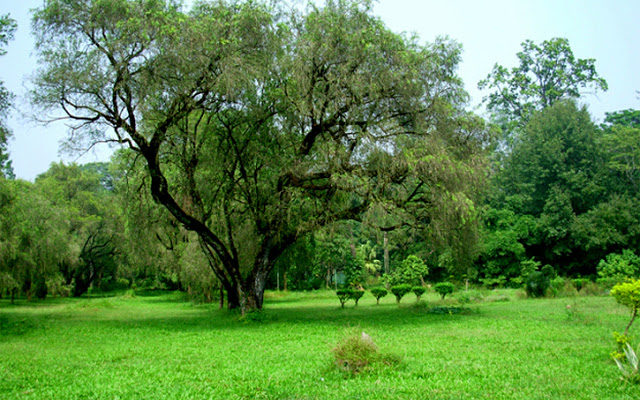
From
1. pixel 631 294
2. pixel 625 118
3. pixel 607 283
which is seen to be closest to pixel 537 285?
pixel 607 283

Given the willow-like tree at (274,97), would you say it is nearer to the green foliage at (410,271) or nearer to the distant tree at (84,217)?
the green foliage at (410,271)

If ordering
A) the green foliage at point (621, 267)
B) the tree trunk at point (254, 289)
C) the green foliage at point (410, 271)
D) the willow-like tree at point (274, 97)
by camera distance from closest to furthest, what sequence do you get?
1. the willow-like tree at point (274, 97)
2. the tree trunk at point (254, 289)
3. the green foliage at point (621, 267)
4. the green foliage at point (410, 271)

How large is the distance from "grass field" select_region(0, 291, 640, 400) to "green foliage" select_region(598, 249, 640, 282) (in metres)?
10.3

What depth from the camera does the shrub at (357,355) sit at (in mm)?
6664

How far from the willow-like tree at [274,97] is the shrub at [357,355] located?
664cm

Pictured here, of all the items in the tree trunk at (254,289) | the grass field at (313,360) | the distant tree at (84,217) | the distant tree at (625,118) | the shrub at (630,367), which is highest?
the distant tree at (625,118)

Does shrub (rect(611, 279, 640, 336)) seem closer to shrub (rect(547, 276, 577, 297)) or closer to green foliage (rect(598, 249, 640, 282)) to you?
shrub (rect(547, 276, 577, 297))

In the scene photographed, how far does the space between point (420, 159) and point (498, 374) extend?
7247mm

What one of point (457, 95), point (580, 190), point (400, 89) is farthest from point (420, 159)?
point (580, 190)

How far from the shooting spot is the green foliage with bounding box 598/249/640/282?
75.0ft

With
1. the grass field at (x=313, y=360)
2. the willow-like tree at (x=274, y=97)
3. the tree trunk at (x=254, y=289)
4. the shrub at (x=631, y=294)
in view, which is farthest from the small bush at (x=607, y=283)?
the shrub at (x=631, y=294)

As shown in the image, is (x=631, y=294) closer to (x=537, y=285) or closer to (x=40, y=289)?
(x=537, y=285)

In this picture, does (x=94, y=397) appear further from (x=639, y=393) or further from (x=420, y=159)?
(x=420, y=159)

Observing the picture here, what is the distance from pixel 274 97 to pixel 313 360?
29.7 feet
